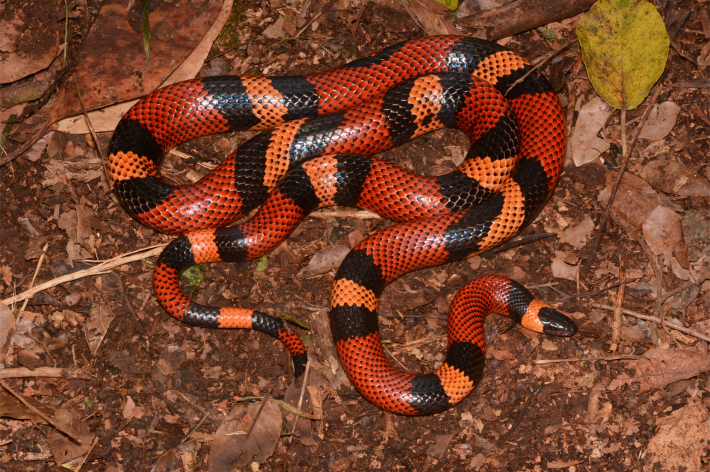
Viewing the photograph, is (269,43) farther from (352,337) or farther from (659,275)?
(659,275)

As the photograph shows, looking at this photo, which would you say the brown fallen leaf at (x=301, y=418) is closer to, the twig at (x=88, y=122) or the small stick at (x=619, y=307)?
the small stick at (x=619, y=307)

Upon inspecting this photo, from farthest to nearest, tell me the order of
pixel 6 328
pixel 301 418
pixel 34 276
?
pixel 34 276 → pixel 6 328 → pixel 301 418

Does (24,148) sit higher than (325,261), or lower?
higher

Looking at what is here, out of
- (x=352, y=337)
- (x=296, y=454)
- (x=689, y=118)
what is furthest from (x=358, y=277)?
(x=689, y=118)

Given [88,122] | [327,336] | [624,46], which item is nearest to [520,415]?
[327,336]

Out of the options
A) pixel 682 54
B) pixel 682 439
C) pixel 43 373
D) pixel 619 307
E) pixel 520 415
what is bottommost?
pixel 682 439

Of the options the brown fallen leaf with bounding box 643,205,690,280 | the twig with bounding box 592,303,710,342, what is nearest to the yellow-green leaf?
the brown fallen leaf with bounding box 643,205,690,280

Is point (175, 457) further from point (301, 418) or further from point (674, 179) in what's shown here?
point (674, 179)
